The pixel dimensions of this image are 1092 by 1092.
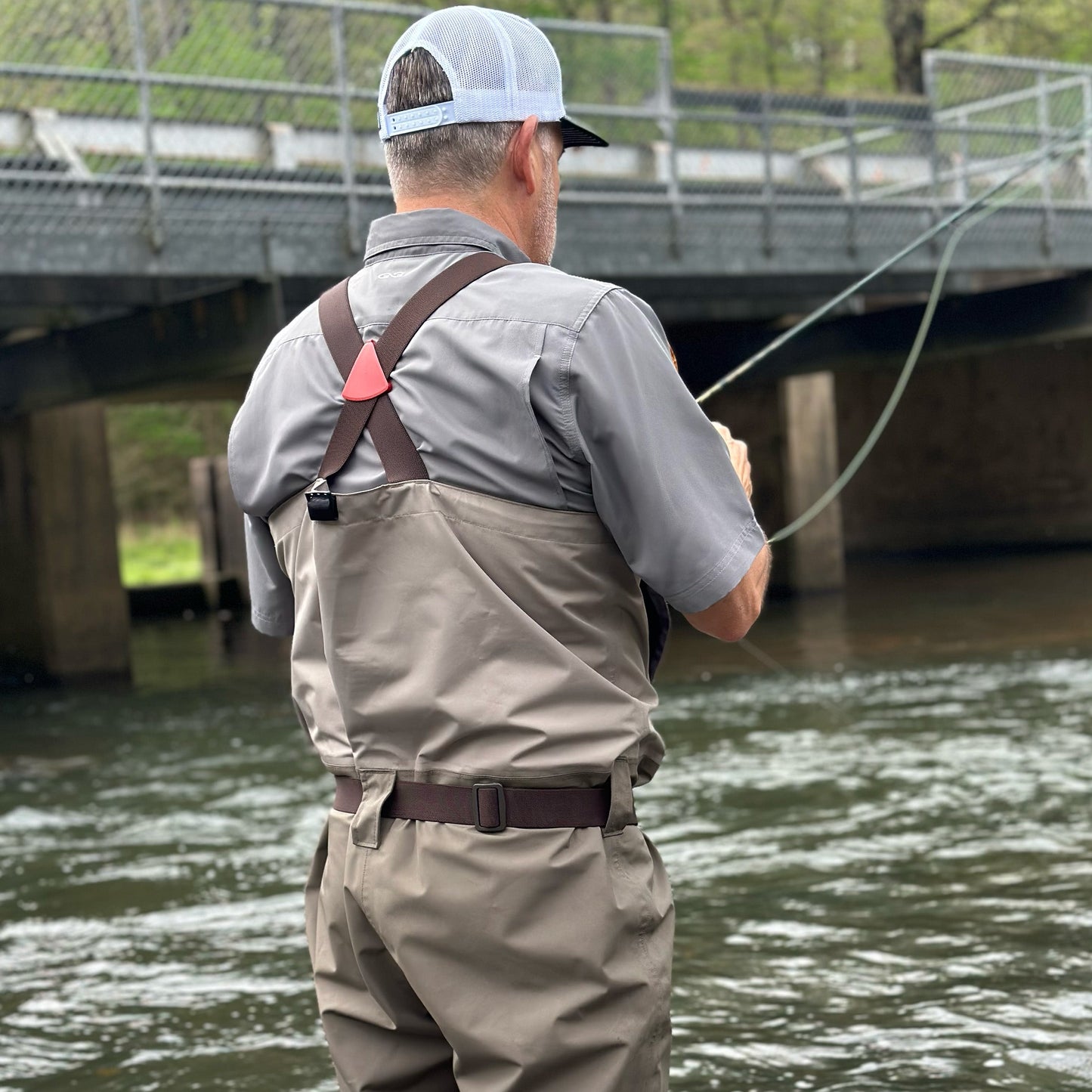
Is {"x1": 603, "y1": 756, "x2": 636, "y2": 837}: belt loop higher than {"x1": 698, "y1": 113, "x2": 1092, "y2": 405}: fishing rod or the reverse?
the reverse

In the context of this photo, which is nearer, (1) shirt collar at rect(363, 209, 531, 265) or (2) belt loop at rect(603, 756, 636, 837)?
(2) belt loop at rect(603, 756, 636, 837)

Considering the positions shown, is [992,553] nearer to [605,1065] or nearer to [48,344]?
[48,344]

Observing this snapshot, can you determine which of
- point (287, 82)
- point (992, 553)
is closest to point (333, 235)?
point (287, 82)

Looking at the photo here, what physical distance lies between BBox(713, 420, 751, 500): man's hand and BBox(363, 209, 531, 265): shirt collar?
346mm

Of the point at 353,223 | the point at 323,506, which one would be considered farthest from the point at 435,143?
the point at 353,223

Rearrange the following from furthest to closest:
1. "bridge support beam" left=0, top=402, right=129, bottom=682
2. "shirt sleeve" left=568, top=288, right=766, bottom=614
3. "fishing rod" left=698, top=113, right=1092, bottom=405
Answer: "bridge support beam" left=0, top=402, right=129, bottom=682, "fishing rod" left=698, top=113, right=1092, bottom=405, "shirt sleeve" left=568, top=288, right=766, bottom=614

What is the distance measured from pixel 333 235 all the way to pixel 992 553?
55.9 feet

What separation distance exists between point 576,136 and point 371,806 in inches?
37.5

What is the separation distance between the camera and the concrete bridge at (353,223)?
10.6 metres

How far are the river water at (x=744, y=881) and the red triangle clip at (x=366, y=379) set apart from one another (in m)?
2.66

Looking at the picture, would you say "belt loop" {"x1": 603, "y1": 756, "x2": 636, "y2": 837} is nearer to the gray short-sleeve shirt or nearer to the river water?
the gray short-sleeve shirt

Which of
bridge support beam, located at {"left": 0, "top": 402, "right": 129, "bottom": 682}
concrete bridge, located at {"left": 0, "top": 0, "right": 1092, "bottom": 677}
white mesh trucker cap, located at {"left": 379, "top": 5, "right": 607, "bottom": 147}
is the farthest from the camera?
bridge support beam, located at {"left": 0, "top": 402, "right": 129, "bottom": 682}

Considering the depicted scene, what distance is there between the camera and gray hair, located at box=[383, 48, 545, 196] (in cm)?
204

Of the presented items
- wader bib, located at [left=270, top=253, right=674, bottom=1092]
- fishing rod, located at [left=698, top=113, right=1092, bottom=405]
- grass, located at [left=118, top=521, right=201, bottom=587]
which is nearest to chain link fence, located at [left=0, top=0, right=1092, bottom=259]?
fishing rod, located at [left=698, top=113, right=1092, bottom=405]
